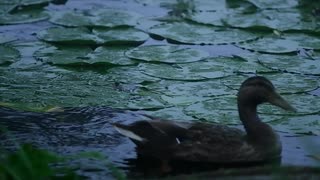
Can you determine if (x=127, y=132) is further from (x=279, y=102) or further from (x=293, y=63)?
(x=293, y=63)

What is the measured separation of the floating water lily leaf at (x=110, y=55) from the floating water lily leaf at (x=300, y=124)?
1.93 m

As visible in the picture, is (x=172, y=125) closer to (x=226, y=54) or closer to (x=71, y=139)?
(x=71, y=139)

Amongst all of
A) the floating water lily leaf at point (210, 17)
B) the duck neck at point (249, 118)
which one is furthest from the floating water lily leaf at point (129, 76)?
the floating water lily leaf at point (210, 17)

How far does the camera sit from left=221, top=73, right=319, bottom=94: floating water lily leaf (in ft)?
24.1

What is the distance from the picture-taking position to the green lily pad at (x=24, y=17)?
31.9 ft

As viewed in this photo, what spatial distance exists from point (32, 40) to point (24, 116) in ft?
Result: 7.73

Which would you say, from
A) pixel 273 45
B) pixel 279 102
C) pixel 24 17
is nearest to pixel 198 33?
pixel 273 45

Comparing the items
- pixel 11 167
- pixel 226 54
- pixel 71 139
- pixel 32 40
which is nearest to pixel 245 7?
pixel 226 54

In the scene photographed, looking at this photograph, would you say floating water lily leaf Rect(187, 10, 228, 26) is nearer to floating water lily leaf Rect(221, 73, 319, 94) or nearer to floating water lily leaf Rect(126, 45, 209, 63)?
floating water lily leaf Rect(126, 45, 209, 63)

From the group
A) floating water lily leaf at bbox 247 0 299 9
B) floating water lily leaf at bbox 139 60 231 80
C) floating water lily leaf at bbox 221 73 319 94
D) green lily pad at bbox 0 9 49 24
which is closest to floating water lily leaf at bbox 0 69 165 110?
floating water lily leaf at bbox 139 60 231 80

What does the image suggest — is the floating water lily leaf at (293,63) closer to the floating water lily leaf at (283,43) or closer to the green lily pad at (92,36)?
the floating water lily leaf at (283,43)

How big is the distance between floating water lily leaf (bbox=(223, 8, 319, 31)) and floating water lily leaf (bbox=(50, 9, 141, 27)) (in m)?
1.09

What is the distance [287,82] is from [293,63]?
0.56 metres

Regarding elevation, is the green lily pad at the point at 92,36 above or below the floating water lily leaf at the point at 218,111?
above
